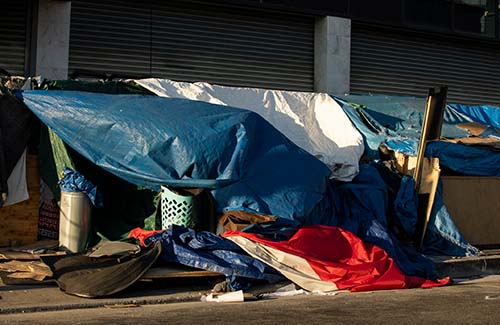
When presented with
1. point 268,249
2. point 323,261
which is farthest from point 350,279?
point 268,249

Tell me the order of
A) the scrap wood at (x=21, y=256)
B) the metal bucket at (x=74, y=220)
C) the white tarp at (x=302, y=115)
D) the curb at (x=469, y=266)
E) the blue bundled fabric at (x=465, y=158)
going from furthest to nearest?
the blue bundled fabric at (x=465, y=158) → the white tarp at (x=302, y=115) → the curb at (x=469, y=266) → the metal bucket at (x=74, y=220) → the scrap wood at (x=21, y=256)

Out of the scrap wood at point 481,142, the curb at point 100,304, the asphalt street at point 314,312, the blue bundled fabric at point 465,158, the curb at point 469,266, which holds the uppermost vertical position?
the scrap wood at point 481,142

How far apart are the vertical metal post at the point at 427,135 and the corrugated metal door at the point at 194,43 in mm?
5196

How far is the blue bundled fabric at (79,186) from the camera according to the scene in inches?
436

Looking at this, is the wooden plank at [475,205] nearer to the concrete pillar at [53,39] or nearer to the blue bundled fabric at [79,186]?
the blue bundled fabric at [79,186]

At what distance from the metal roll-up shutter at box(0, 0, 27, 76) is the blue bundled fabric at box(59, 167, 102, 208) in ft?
16.0

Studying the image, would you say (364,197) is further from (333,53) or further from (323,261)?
(333,53)

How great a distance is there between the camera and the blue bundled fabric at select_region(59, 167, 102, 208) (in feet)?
36.3

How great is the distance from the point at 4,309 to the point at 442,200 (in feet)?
25.7

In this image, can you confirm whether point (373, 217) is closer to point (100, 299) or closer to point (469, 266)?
point (469, 266)

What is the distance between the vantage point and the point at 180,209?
422 inches

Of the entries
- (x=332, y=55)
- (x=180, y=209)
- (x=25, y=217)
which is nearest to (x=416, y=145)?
(x=180, y=209)

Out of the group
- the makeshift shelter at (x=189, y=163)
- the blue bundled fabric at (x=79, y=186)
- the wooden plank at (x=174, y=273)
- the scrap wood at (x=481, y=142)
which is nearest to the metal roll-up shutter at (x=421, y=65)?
the scrap wood at (x=481, y=142)

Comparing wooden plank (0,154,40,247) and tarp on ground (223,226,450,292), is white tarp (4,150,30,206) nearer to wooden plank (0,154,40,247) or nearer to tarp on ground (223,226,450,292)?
wooden plank (0,154,40,247)
